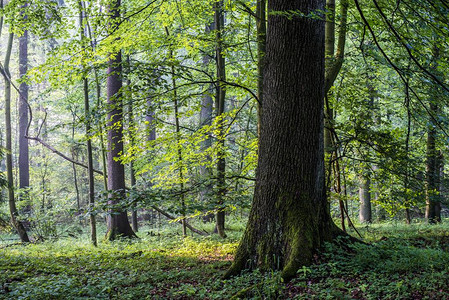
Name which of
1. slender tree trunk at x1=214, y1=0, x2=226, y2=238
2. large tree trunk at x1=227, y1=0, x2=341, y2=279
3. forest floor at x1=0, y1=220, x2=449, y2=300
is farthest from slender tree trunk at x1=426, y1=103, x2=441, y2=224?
slender tree trunk at x1=214, y1=0, x2=226, y2=238

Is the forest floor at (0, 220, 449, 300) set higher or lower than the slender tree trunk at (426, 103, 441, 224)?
lower

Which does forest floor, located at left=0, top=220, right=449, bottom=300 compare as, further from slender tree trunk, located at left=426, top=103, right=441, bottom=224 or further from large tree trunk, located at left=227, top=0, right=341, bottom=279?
slender tree trunk, located at left=426, top=103, right=441, bottom=224

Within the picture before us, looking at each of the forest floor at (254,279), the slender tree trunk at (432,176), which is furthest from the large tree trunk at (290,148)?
the slender tree trunk at (432,176)

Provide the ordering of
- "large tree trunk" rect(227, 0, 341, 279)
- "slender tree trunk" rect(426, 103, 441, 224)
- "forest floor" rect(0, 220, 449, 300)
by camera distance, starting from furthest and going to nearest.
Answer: "slender tree trunk" rect(426, 103, 441, 224), "large tree trunk" rect(227, 0, 341, 279), "forest floor" rect(0, 220, 449, 300)

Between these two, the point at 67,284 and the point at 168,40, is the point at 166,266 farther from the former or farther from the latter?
the point at 168,40

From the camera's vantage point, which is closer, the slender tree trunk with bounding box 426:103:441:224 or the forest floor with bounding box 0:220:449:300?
the forest floor with bounding box 0:220:449:300

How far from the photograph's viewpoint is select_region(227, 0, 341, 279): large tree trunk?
483cm

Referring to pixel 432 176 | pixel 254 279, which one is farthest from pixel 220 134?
pixel 432 176

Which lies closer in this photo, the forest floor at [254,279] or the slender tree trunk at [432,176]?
the forest floor at [254,279]

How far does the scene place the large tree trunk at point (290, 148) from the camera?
4.83m

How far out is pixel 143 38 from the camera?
781cm

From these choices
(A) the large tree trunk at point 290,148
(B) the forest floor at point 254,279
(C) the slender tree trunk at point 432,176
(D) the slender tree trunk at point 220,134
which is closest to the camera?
(B) the forest floor at point 254,279

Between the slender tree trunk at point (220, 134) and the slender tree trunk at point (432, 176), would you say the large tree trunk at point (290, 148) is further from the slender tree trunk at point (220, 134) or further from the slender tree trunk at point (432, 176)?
the slender tree trunk at point (432, 176)

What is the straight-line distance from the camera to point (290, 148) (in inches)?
193
